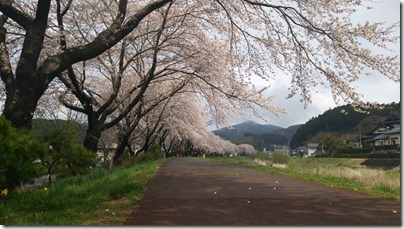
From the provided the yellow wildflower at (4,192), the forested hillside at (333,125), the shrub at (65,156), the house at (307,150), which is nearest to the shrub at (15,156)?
the yellow wildflower at (4,192)

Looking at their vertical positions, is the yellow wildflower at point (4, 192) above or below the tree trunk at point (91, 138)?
below

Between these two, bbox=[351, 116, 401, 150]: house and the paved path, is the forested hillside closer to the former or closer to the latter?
bbox=[351, 116, 401, 150]: house

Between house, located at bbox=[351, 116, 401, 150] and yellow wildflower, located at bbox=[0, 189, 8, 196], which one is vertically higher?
house, located at bbox=[351, 116, 401, 150]

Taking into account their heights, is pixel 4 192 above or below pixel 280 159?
below

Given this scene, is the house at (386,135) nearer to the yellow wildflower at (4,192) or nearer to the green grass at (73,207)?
the green grass at (73,207)

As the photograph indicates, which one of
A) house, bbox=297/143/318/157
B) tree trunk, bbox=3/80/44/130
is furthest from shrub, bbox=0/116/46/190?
house, bbox=297/143/318/157

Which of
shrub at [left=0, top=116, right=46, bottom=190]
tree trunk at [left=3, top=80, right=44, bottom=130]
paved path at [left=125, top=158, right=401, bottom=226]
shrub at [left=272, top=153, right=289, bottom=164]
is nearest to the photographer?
paved path at [left=125, top=158, right=401, bottom=226]

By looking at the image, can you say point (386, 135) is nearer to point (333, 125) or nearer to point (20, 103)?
point (333, 125)

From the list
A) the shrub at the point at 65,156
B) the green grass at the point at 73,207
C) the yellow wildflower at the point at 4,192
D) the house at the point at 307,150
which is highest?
the house at the point at 307,150

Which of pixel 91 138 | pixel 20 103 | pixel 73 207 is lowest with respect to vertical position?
pixel 73 207

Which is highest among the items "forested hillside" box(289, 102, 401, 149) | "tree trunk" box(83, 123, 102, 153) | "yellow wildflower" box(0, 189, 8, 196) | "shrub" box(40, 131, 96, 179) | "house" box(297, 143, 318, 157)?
"forested hillside" box(289, 102, 401, 149)

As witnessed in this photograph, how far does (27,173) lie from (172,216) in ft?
10.7

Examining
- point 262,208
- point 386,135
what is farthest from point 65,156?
point 386,135

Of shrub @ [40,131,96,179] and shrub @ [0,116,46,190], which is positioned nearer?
shrub @ [0,116,46,190]
